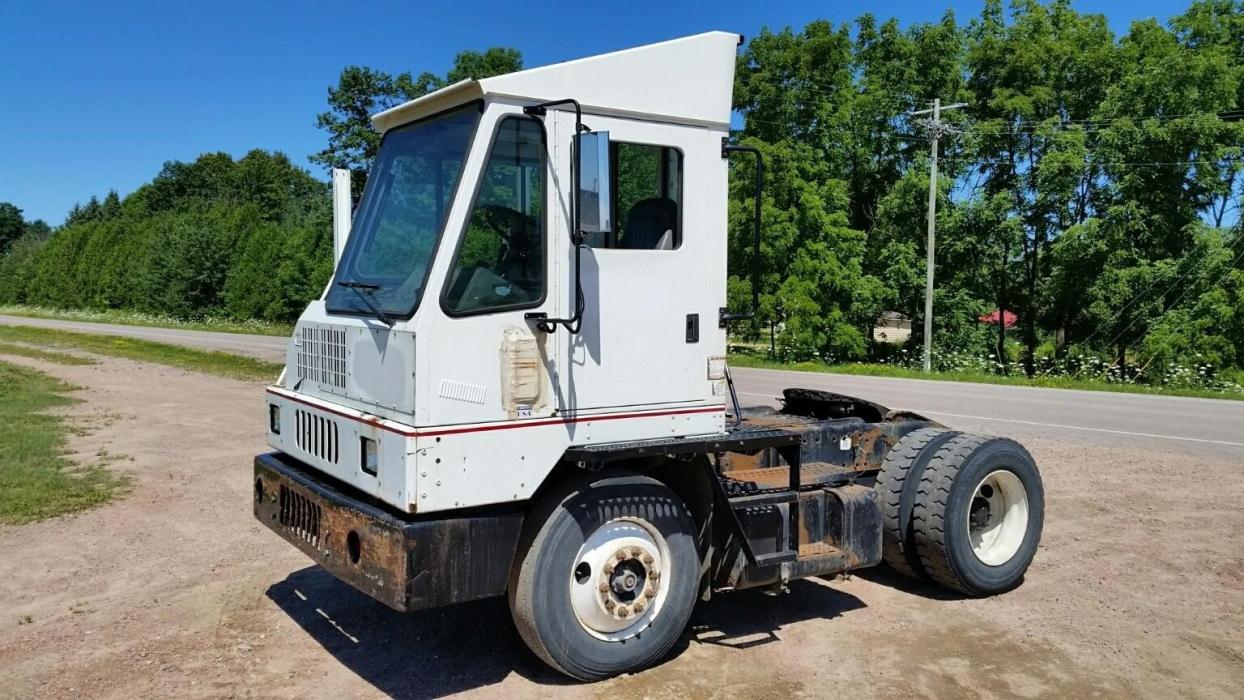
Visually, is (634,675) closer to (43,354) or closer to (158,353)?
(158,353)

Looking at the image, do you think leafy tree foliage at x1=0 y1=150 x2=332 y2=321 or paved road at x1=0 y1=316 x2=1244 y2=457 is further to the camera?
leafy tree foliage at x1=0 y1=150 x2=332 y2=321

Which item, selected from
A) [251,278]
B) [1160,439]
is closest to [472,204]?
[1160,439]

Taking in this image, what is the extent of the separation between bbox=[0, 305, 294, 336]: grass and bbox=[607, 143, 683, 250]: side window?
36552 millimetres

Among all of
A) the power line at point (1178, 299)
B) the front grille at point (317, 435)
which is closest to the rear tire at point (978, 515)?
the front grille at point (317, 435)

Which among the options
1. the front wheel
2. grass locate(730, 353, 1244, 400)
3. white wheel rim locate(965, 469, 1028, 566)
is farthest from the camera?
grass locate(730, 353, 1244, 400)

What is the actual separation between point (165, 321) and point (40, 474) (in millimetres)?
48795

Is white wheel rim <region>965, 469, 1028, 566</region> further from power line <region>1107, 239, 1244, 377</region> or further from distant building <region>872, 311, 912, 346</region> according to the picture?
distant building <region>872, 311, 912, 346</region>

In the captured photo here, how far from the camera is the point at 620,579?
461 centimetres

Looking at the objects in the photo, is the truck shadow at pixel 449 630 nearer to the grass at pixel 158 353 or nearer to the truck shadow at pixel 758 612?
the truck shadow at pixel 758 612

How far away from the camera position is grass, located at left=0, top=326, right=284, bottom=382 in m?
21.6

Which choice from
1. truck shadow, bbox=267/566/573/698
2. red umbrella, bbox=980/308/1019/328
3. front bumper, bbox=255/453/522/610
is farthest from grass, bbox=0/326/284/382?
red umbrella, bbox=980/308/1019/328

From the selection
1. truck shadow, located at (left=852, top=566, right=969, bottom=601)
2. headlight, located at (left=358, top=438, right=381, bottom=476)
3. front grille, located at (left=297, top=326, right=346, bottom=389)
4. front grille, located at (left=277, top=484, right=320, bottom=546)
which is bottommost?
truck shadow, located at (left=852, top=566, right=969, bottom=601)

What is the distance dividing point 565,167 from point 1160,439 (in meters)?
11.6

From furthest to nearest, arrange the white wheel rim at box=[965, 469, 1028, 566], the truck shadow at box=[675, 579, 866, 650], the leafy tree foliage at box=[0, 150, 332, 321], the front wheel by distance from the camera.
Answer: the leafy tree foliage at box=[0, 150, 332, 321]
the white wheel rim at box=[965, 469, 1028, 566]
the truck shadow at box=[675, 579, 866, 650]
the front wheel
